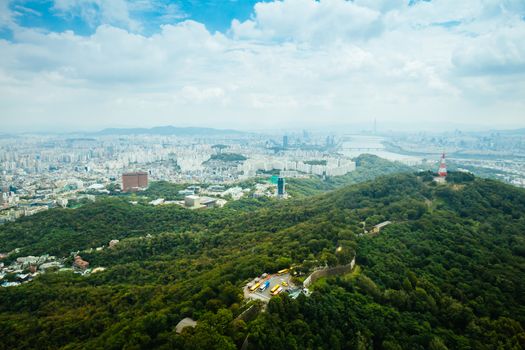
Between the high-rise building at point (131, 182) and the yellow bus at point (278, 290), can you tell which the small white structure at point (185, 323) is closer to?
the yellow bus at point (278, 290)

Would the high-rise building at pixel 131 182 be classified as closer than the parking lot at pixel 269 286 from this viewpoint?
No

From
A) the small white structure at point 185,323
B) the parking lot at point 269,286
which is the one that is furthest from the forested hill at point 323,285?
the parking lot at point 269,286

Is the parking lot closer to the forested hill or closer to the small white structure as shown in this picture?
the forested hill

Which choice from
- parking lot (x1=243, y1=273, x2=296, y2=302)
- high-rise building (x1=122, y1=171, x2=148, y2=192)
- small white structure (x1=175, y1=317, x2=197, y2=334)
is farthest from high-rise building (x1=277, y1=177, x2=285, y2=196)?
small white structure (x1=175, y1=317, x2=197, y2=334)

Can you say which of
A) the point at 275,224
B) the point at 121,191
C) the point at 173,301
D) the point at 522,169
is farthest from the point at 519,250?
the point at 522,169

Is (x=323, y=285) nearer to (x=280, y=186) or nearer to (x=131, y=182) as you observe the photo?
(x=280, y=186)

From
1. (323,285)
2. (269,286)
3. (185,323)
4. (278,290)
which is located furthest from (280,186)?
(185,323)
